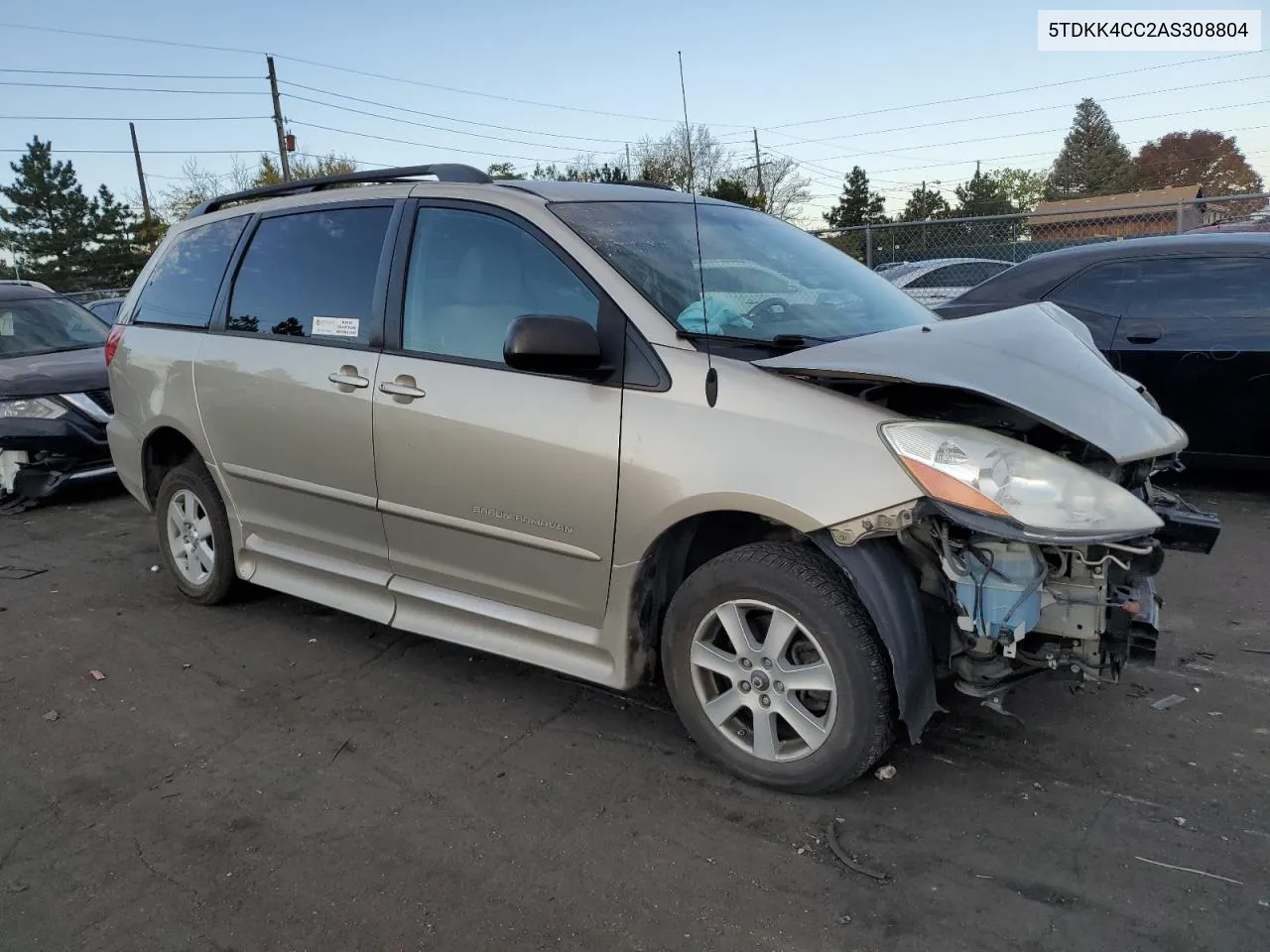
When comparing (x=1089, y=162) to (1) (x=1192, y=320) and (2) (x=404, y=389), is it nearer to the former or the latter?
(1) (x=1192, y=320)

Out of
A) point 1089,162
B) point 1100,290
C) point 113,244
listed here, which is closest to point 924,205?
point 1100,290

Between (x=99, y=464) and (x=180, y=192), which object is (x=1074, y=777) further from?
(x=180, y=192)

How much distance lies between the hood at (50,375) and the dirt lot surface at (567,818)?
382 centimetres

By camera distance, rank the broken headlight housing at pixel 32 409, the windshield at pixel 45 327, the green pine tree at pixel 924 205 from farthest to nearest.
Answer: the green pine tree at pixel 924 205 < the windshield at pixel 45 327 < the broken headlight housing at pixel 32 409

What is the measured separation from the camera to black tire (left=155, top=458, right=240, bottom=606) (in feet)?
15.2

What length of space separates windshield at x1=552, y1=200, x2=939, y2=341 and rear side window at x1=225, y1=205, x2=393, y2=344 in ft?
3.03

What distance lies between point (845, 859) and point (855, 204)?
4698cm

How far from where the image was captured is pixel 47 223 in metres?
48.8

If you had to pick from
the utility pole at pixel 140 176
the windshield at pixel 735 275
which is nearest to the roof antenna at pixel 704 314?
the windshield at pixel 735 275

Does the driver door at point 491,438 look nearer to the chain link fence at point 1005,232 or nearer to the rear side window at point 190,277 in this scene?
the rear side window at point 190,277

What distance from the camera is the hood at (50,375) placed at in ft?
23.4

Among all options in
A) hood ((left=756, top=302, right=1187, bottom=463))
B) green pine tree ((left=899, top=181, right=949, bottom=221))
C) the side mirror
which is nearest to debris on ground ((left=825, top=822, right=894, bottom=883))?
hood ((left=756, top=302, right=1187, bottom=463))

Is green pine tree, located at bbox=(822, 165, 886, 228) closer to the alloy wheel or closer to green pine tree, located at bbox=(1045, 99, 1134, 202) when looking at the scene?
green pine tree, located at bbox=(1045, 99, 1134, 202)

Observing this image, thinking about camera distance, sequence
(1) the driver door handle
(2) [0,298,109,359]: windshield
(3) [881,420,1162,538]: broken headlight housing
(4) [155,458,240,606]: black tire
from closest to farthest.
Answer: (3) [881,420,1162,538]: broken headlight housing, (1) the driver door handle, (4) [155,458,240,606]: black tire, (2) [0,298,109,359]: windshield
